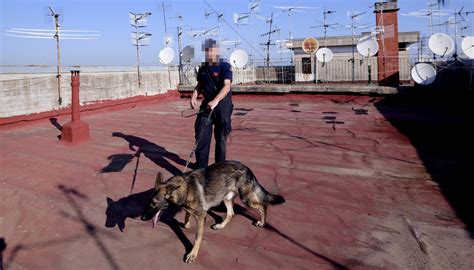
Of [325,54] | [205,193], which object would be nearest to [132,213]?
[205,193]

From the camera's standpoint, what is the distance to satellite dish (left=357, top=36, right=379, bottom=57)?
15500 mm

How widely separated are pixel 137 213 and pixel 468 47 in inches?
613

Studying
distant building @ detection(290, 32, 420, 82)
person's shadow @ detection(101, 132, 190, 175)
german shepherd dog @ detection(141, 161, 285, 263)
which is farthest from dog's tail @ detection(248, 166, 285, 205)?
distant building @ detection(290, 32, 420, 82)

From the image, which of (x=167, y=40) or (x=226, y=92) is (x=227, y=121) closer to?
(x=226, y=92)

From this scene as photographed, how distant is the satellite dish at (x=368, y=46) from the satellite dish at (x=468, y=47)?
3.40m

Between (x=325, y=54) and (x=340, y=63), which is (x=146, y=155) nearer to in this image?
(x=325, y=54)

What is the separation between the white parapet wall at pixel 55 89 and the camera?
9.14 m

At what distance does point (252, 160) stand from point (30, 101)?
24.5 ft

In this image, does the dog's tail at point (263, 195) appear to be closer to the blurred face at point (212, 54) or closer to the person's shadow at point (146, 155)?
the blurred face at point (212, 54)

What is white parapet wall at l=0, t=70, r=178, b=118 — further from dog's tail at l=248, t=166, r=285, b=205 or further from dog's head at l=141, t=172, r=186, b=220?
dog's tail at l=248, t=166, r=285, b=205

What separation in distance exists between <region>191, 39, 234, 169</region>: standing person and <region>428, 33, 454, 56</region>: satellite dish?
13285 millimetres

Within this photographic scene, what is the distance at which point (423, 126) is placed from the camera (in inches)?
339

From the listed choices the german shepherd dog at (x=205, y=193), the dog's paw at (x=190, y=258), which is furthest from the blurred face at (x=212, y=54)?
the dog's paw at (x=190, y=258)

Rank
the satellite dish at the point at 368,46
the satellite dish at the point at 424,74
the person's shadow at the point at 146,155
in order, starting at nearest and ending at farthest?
the person's shadow at the point at 146,155, the satellite dish at the point at 424,74, the satellite dish at the point at 368,46
